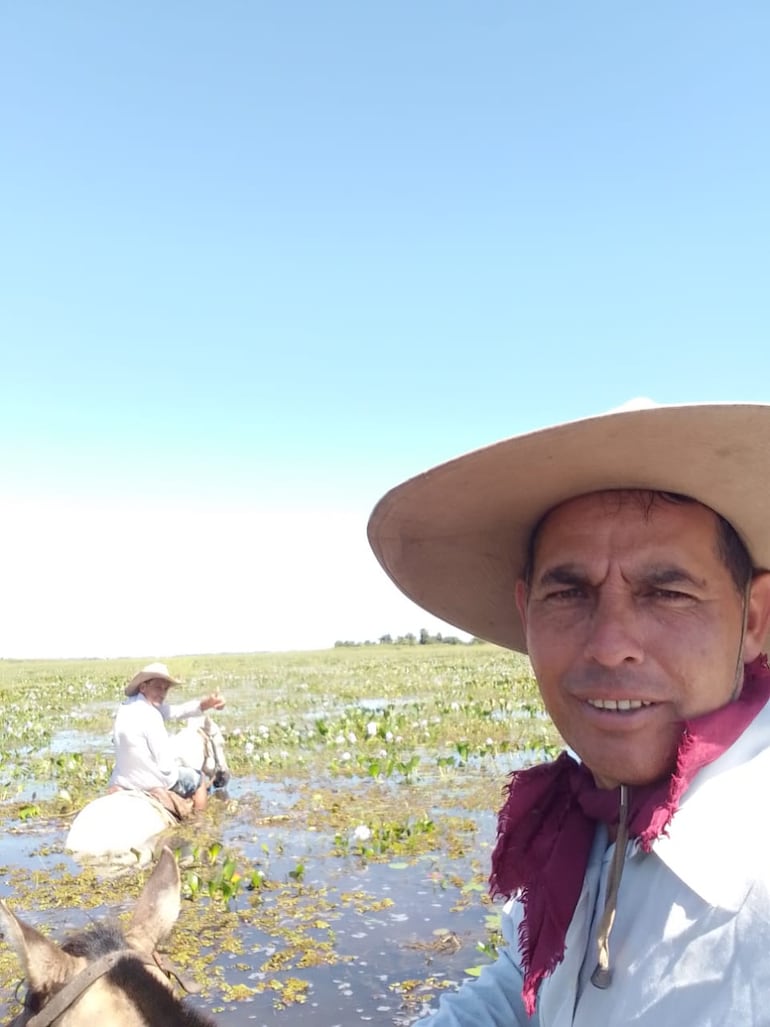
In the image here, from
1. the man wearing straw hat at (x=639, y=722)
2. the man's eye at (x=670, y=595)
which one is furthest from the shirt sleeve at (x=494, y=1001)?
the man's eye at (x=670, y=595)

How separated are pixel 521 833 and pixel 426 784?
8910mm

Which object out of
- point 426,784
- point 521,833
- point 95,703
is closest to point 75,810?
point 426,784

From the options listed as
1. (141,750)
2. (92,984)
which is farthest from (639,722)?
(141,750)

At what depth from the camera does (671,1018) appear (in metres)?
1.23

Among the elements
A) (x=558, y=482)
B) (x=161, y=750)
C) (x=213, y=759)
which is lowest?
(x=213, y=759)

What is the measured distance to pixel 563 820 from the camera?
1.65 metres

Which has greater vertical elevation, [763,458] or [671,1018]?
[763,458]

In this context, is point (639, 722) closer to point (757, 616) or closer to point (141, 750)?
point (757, 616)

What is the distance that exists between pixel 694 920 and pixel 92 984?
1.54 meters

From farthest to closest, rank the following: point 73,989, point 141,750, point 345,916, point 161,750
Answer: point 161,750
point 141,750
point 345,916
point 73,989

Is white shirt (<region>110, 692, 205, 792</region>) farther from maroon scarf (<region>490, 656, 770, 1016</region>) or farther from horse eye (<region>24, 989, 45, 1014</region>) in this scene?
maroon scarf (<region>490, 656, 770, 1016</region>)

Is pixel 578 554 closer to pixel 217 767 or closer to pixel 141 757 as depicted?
pixel 141 757

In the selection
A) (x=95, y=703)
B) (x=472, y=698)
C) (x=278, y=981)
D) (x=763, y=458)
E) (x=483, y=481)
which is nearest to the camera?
(x=763, y=458)

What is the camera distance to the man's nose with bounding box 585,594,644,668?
1505mm
